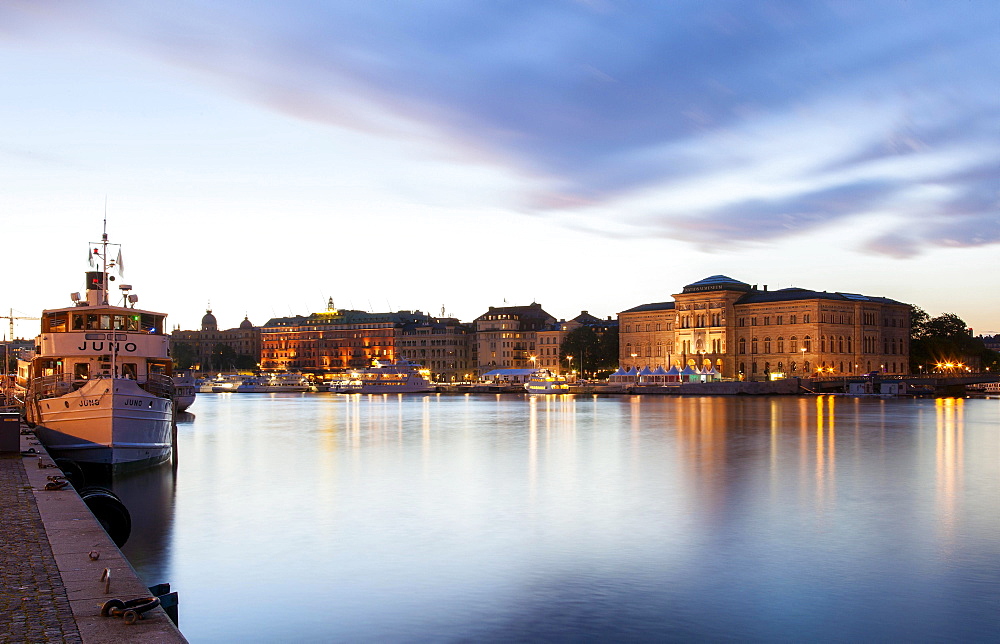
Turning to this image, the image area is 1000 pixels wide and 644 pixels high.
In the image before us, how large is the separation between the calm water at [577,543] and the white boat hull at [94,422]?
5.23ft

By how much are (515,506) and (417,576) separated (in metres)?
11.8

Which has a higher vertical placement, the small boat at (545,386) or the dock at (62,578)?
the dock at (62,578)

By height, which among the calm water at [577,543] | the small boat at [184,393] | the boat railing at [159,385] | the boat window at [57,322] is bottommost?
the calm water at [577,543]

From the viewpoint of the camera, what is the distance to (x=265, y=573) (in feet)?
75.7

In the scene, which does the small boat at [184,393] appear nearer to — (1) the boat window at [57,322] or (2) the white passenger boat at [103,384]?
(2) the white passenger boat at [103,384]

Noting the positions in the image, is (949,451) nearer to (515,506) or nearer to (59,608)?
(515,506)

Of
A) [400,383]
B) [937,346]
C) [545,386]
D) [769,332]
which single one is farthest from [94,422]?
[937,346]

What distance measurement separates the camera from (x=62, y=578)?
13969mm

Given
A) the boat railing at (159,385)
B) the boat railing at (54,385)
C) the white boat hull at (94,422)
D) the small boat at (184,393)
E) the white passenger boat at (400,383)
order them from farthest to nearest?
the white passenger boat at (400,383), the small boat at (184,393), the boat railing at (159,385), the boat railing at (54,385), the white boat hull at (94,422)

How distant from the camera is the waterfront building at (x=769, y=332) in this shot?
173000mm

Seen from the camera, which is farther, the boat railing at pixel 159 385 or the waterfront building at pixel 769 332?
the waterfront building at pixel 769 332

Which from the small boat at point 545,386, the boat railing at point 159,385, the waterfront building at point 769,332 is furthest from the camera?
the small boat at point 545,386

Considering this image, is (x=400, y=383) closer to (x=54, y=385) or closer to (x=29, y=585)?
(x=54, y=385)

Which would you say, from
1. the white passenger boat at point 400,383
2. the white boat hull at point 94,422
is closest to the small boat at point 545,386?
the white passenger boat at point 400,383
